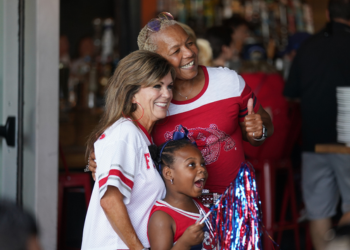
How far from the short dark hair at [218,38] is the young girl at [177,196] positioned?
2076 millimetres

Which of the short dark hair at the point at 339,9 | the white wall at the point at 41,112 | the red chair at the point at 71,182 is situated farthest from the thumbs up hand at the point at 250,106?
the short dark hair at the point at 339,9

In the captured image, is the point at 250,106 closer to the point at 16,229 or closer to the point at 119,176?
the point at 119,176

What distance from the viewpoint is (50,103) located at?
2795mm

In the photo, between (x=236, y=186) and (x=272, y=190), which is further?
(x=272, y=190)

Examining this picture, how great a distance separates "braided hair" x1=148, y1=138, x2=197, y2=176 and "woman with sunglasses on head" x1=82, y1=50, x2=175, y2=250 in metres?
0.06

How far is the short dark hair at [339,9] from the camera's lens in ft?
10.5

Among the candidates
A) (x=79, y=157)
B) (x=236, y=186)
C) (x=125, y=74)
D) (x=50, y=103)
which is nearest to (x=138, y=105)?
(x=125, y=74)

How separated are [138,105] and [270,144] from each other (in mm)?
1902

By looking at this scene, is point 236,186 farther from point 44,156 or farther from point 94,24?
point 94,24

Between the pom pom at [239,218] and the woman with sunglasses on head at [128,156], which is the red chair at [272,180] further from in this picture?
the woman with sunglasses on head at [128,156]

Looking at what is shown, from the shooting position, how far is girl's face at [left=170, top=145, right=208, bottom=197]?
178cm

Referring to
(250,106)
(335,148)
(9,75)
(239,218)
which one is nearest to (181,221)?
(239,218)

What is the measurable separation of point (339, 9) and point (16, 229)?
2940 mm

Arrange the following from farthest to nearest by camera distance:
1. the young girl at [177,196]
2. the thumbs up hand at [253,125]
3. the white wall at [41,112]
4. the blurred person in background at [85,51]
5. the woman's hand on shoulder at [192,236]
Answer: the blurred person in background at [85,51]
the white wall at [41,112]
the thumbs up hand at [253,125]
the young girl at [177,196]
the woman's hand on shoulder at [192,236]
